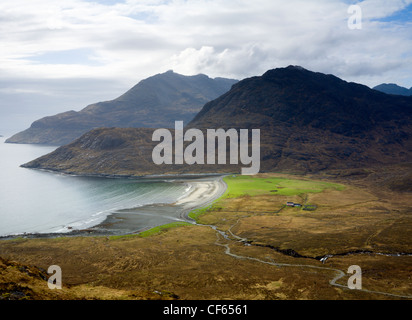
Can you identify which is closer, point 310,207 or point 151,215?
point 151,215

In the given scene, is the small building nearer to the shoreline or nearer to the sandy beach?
the shoreline

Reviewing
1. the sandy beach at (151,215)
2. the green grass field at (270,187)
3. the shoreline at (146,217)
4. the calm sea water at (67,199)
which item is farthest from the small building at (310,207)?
the calm sea water at (67,199)

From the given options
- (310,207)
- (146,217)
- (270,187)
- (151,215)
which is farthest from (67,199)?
(310,207)

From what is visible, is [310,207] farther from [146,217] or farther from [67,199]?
[67,199]
